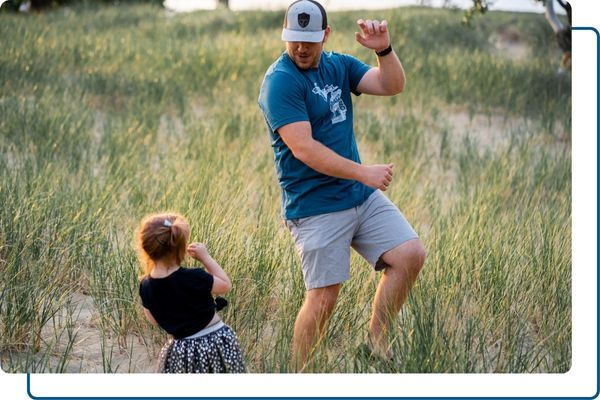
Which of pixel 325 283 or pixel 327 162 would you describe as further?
pixel 325 283

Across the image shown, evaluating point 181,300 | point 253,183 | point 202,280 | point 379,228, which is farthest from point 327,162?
point 253,183

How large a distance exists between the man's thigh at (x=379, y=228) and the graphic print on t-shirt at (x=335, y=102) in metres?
0.38

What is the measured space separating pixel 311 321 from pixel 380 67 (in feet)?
3.75

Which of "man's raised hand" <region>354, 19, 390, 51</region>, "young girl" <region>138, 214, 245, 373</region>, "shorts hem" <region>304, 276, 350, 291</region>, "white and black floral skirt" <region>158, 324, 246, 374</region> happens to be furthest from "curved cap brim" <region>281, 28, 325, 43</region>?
"white and black floral skirt" <region>158, 324, 246, 374</region>

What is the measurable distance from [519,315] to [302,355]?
4.10ft

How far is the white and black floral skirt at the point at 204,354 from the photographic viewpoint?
3496mm

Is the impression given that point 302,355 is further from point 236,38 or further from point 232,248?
point 236,38

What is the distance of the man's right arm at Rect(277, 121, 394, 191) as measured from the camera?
361 cm

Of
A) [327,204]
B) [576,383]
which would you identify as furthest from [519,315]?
[327,204]

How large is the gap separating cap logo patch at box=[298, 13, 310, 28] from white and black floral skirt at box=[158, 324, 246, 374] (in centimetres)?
126

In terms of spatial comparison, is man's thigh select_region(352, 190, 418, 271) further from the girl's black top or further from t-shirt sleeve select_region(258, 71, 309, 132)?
the girl's black top

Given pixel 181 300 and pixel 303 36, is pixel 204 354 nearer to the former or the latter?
pixel 181 300

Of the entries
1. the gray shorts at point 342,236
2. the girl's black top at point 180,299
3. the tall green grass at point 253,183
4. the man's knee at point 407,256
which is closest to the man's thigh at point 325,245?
the gray shorts at point 342,236

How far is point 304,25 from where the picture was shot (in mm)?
3705
